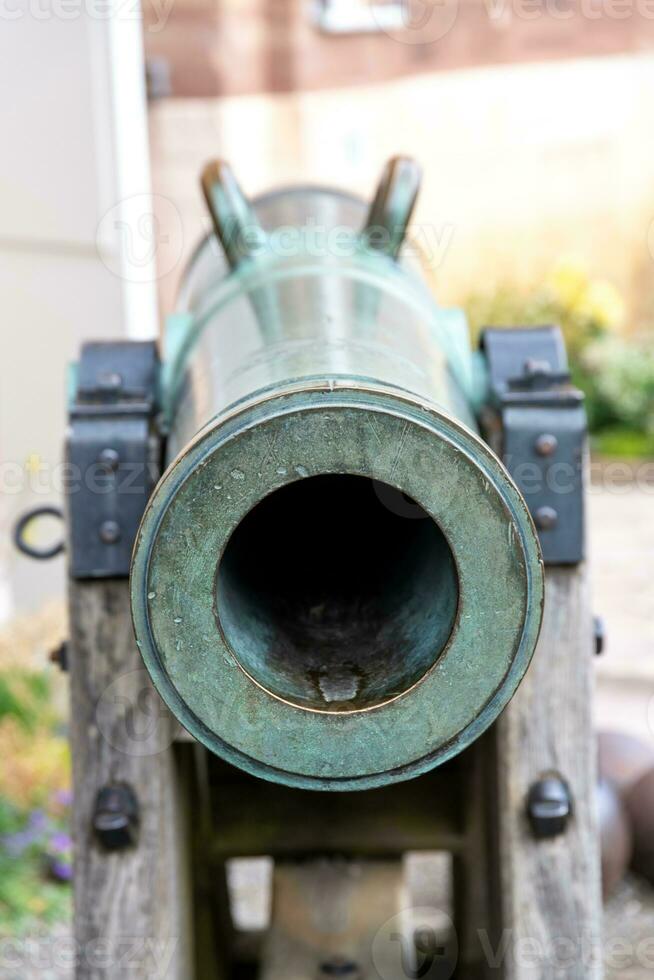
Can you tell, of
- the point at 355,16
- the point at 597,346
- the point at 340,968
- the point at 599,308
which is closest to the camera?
the point at 340,968

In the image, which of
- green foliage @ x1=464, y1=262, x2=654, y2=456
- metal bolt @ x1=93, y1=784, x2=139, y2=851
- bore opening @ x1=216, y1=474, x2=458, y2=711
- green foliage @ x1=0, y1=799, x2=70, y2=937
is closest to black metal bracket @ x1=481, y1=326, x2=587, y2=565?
bore opening @ x1=216, y1=474, x2=458, y2=711

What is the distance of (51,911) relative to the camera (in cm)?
341

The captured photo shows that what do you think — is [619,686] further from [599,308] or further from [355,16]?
[355,16]

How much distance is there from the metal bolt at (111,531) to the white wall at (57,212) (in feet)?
10.1

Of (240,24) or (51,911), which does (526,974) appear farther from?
(240,24)

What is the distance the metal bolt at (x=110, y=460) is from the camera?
1930 mm

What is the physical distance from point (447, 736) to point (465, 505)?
23 centimetres

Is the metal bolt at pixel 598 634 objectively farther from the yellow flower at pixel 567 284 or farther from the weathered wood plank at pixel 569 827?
the yellow flower at pixel 567 284

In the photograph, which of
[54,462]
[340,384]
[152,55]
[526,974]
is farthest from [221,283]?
[152,55]

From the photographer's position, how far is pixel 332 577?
5.67 feet

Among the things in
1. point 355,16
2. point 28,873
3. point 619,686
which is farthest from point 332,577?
point 355,16

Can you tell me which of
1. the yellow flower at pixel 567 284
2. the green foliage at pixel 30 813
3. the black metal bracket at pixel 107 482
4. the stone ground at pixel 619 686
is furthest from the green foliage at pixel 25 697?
the yellow flower at pixel 567 284

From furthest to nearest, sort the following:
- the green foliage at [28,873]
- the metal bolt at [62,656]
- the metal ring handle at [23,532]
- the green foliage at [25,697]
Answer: the green foliage at [25,697] → the green foliage at [28,873] → the metal ring handle at [23,532] → the metal bolt at [62,656]

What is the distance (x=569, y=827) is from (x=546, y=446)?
0.54 m
